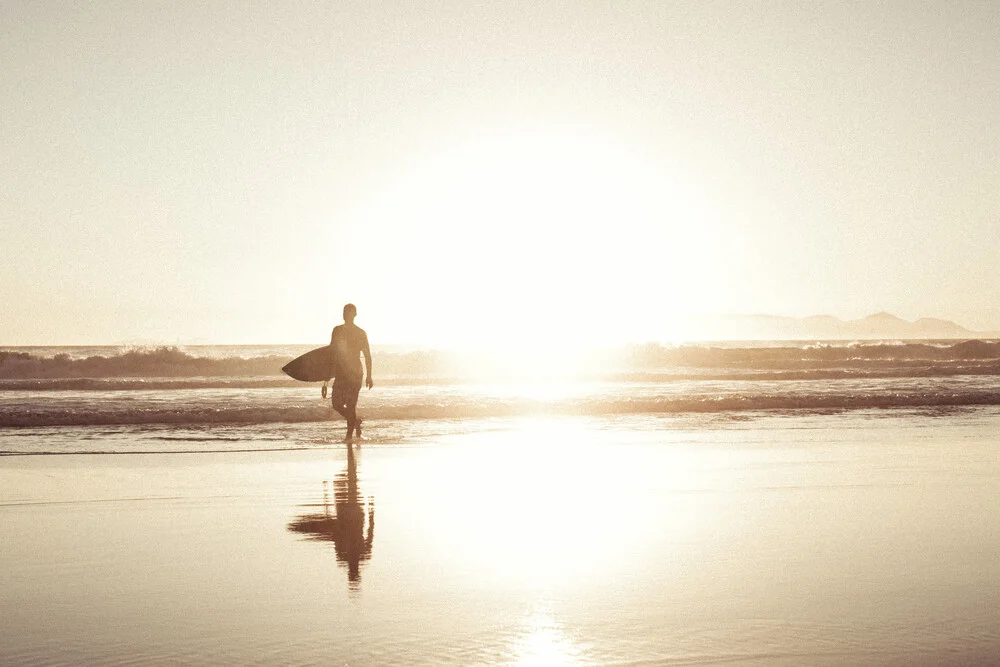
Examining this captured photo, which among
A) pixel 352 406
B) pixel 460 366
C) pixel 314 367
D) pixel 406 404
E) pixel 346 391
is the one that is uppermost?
pixel 314 367

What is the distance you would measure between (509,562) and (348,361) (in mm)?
9210

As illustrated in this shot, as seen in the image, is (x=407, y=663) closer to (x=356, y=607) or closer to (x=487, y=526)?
(x=356, y=607)

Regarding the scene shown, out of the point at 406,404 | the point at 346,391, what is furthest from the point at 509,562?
the point at 406,404

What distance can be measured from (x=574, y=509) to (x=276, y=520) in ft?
8.87

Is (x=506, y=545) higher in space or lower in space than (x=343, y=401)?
lower

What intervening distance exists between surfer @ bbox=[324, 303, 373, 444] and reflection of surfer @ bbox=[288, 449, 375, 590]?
5046 millimetres

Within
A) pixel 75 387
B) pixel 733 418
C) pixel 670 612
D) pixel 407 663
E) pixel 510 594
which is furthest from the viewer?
pixel 75 387

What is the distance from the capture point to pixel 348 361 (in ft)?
49.5

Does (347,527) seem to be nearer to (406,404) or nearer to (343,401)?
(343,401)

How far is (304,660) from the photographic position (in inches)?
169

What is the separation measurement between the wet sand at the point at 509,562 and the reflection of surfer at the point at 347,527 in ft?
0.12

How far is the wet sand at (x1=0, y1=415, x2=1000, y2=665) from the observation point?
4566 mm

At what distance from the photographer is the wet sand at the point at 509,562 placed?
180 inches

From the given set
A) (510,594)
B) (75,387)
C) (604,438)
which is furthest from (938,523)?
(75,387)
